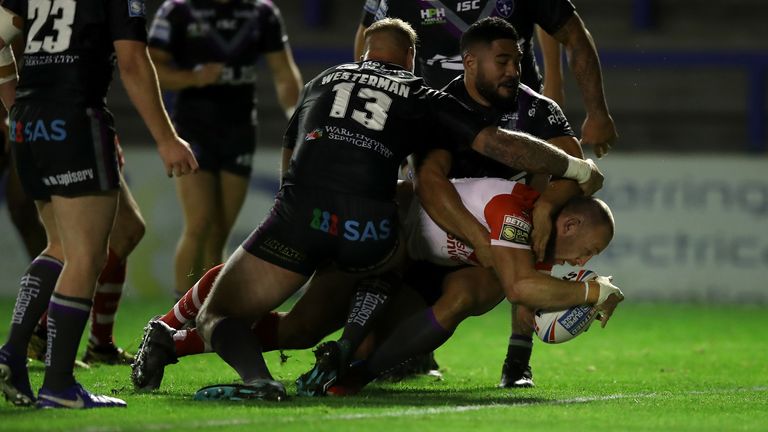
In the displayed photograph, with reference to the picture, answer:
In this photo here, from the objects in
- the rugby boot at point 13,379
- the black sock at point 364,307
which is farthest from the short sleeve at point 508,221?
the rugby boot at point 13,379

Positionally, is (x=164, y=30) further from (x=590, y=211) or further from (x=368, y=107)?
(x=590, y=211)

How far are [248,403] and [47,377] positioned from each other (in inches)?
30.8

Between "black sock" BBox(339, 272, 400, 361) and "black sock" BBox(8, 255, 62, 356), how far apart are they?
4.08ft

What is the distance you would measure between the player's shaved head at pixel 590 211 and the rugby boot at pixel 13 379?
238 centimetres

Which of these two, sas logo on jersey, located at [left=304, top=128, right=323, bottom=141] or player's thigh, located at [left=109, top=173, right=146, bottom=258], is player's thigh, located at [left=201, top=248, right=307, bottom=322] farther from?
player's thigh, located at [left=109, top=173, right=146, bottom=258]

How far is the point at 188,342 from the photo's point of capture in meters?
6.36

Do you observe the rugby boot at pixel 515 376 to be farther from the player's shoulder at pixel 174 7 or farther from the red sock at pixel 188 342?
the player's shoulder at pixel 174 7

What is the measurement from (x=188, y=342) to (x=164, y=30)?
371 centimetres

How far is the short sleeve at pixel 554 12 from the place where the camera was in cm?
731

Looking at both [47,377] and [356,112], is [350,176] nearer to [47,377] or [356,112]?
[356,112]

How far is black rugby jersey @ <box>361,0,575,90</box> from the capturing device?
720 cm

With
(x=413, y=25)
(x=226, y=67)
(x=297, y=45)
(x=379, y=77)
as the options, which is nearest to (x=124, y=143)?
(x=297, y=45)

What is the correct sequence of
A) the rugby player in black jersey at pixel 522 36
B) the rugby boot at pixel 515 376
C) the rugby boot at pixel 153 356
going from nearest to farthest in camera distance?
the rugby boot at pixel 153 356, the rugby boot at pixel 515 376, the rugby player in black jersey at pixel 522 36

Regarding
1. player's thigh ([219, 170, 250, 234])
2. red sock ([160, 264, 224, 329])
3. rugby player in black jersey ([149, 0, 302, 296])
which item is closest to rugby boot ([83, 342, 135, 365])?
red sock ([160, 264, 224, 329])
